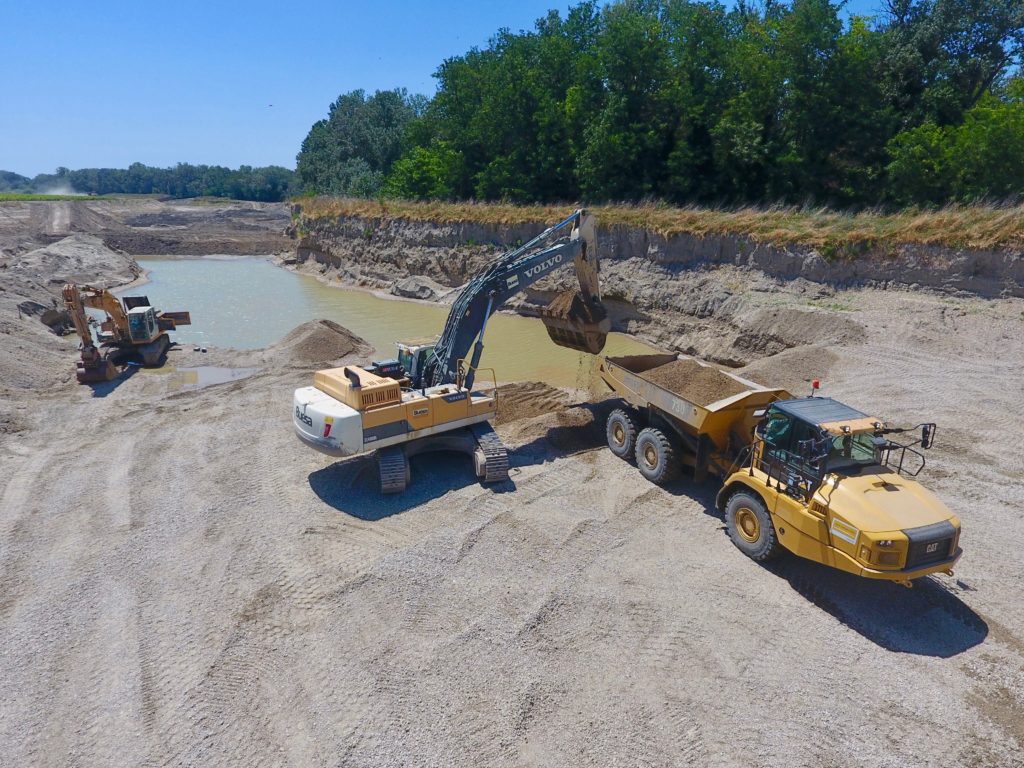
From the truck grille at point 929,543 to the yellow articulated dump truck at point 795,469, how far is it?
1 cm

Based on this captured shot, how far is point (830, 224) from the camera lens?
19594 millimetres

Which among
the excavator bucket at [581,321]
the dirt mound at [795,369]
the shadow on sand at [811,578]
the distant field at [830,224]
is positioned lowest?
the shadow on sand at [811,578]

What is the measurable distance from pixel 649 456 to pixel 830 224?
541 inches

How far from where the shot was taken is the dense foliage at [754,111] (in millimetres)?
22719

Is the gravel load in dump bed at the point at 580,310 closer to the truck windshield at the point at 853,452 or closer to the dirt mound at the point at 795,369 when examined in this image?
the dirt mound at the point at 795,369

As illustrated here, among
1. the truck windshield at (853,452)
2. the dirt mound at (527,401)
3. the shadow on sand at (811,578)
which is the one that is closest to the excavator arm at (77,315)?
the shadow on sand at (811,578)

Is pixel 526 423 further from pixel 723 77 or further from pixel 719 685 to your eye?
pixel 723 77

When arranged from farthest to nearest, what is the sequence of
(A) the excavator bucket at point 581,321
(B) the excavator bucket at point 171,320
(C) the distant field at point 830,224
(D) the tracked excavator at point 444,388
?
(B) the excavator bucket at point 171,320
(C) the distant field at point 830,224
(A) the excavator bucket at point 581,321
(D) the tracked excavator at point 444,388

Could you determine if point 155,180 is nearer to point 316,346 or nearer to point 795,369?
point 316,346

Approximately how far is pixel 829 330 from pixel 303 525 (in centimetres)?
1444

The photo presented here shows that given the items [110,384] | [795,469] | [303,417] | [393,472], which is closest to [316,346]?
[110,384]

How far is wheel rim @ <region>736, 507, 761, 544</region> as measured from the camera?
7.90 m

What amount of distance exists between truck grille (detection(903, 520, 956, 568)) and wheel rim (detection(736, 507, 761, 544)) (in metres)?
1.75

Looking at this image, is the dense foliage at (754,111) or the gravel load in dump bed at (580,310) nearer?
the gravel load in dump bed at (580,310)
